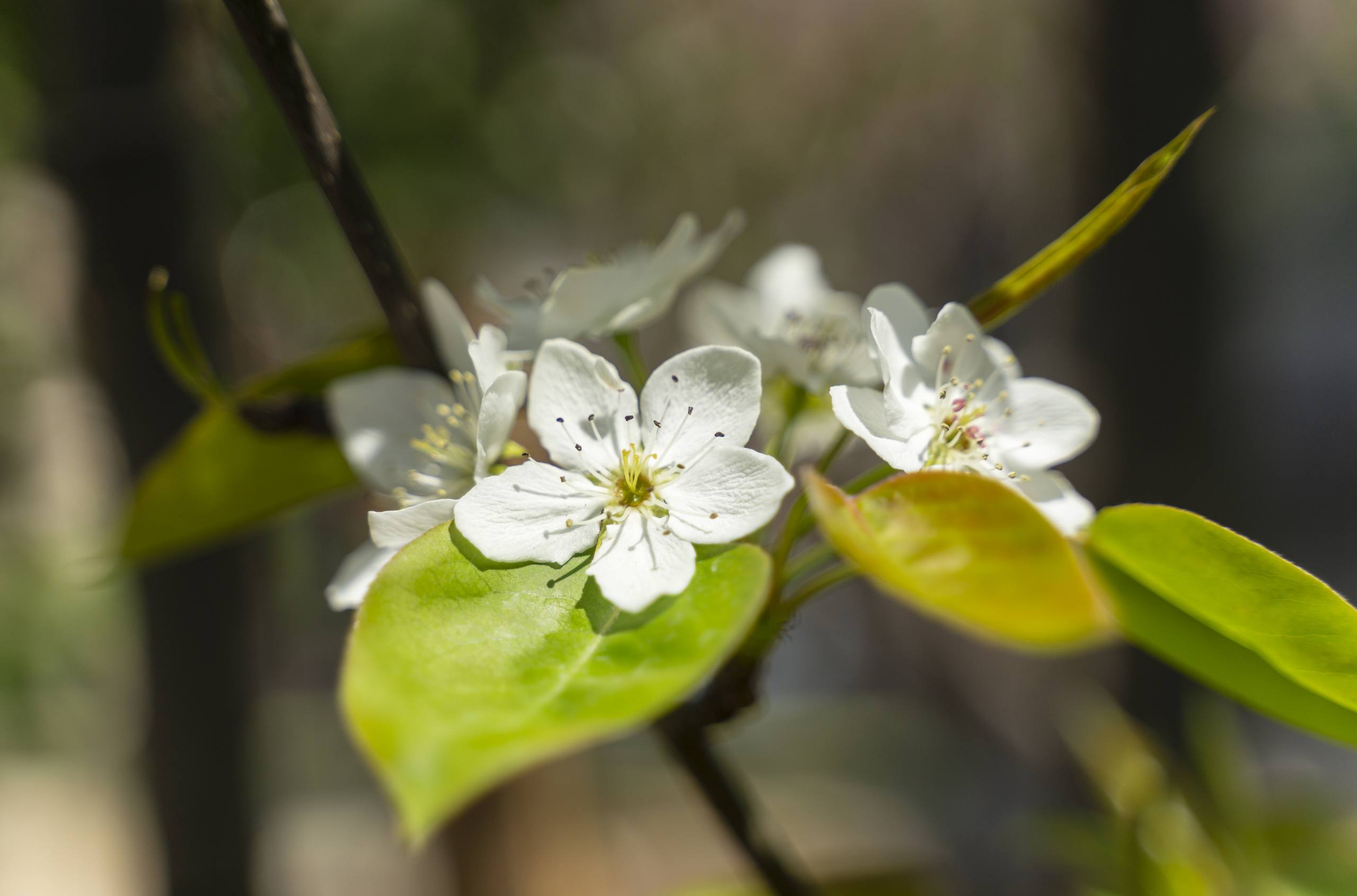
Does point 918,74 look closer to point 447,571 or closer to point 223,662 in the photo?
point 223,662

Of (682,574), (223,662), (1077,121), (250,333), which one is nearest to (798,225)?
(1077,121)

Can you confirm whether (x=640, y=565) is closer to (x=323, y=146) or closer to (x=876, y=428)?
(x=876, y=428)

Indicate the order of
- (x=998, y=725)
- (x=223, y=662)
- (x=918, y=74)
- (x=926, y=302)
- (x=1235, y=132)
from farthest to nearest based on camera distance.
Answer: (x=926, y=302) < (x=918, y=74) < (x=998, y=725) < (x=1235, y=132) < (x=223, y=662)

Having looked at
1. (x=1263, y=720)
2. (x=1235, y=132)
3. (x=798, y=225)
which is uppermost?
(x=1235, y=132)

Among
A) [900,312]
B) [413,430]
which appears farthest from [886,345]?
[413,430]

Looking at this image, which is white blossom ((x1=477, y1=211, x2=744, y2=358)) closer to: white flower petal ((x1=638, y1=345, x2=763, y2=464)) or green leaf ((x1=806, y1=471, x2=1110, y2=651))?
white flower petal ((x1=638, y1=345, x2=763, y2=464))

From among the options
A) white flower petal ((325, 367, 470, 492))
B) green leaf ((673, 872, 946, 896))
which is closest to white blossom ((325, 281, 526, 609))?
white flower petal ((325, 367, 470, 492))

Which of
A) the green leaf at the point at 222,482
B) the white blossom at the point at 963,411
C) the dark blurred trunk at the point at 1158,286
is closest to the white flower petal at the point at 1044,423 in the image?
the white blossom at the point at 963,411

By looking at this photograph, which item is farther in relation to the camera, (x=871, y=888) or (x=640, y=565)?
(x=871, y=888)
